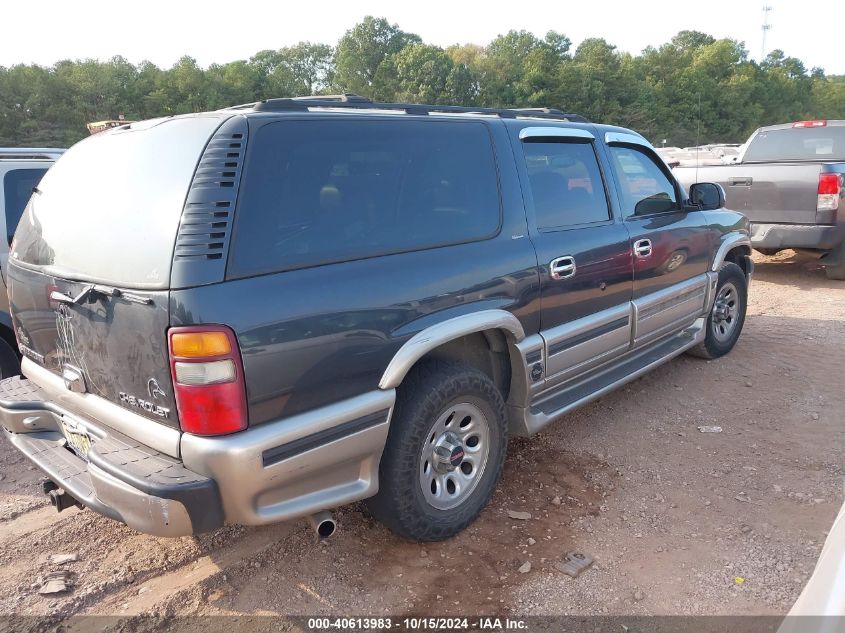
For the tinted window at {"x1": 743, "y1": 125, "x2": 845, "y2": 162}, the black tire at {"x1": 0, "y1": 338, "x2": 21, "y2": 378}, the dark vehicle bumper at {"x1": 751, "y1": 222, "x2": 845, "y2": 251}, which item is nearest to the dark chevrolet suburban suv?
the black tire at {"x1": 0, "y1": 338, "x2": 21, "y2": 378}

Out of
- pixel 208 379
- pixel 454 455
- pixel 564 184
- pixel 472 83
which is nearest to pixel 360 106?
pixel 564 184

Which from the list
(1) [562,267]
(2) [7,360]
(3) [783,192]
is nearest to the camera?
(1) [562,267]

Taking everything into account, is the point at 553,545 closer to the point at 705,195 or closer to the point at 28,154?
the point at 705,195

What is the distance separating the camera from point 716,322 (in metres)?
5.27

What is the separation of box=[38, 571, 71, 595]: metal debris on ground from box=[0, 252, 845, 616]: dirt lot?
4 cm

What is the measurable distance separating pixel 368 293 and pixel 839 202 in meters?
7.16

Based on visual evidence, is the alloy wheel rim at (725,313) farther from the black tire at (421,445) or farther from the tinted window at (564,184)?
the black tire at (421,445)

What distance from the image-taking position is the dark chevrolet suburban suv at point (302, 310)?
2121 mm

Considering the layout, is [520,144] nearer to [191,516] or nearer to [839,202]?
[191,516]

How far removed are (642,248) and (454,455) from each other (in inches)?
75.7

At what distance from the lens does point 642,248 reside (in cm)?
391

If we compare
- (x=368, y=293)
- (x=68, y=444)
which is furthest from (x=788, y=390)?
(x=68, y=444)

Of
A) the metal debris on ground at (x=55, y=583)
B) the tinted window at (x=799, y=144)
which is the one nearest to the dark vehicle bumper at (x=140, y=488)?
the metal debris on ground at (x=55, y=583)

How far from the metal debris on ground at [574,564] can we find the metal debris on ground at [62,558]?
221cm
